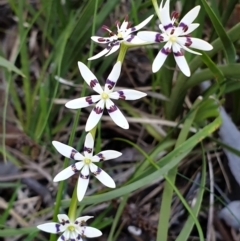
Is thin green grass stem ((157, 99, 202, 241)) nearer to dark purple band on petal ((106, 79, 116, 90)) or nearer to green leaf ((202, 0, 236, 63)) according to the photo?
green leaf ((202, 0, 236, 63))

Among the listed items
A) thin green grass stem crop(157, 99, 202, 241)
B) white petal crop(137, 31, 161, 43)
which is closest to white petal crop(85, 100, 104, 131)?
white petal crop(137, 31, 161, 43)

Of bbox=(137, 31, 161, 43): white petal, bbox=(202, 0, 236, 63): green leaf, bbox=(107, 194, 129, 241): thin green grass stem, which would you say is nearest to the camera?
bbox=(137, 31, 161, 43): white petal

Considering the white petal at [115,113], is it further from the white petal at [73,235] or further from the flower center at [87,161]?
the white petal at [73,235]

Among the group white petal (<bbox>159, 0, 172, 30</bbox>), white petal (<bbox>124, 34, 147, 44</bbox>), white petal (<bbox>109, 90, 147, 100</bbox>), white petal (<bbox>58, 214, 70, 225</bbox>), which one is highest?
white petal (<bbox>124, 34, 147, 44</bbox>)

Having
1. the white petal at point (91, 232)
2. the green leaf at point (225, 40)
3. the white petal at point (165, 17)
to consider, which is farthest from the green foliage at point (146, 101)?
the white petal at point (165, 17)

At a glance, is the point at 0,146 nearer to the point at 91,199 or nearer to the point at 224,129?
the point at 91,199

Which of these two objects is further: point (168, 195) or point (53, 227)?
point (168, 195)

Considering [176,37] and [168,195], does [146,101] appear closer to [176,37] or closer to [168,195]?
[168,195]

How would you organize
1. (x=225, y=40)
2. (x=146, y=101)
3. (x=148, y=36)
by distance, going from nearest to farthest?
(x=148, y=36) < (x=225, y=40) < (x=146, y=101)

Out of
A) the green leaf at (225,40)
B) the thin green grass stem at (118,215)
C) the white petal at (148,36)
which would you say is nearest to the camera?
the white petal at (148,36)

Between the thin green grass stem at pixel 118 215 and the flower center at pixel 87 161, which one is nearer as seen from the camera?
the flower center at pixel 87 161

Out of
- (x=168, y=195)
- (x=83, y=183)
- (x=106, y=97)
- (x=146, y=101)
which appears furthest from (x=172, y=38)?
(x=146, y=101)
